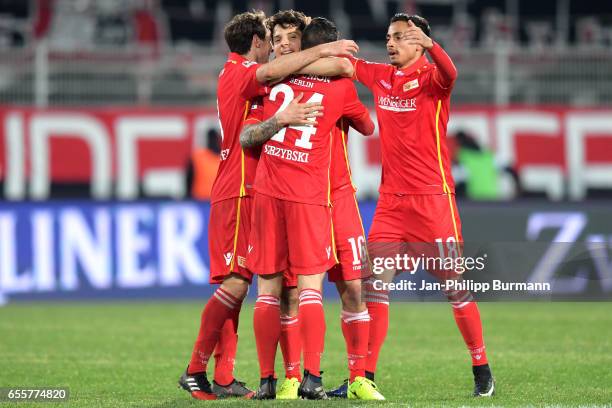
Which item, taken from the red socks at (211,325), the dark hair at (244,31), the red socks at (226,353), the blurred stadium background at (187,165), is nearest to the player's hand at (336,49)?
the dark hair at (244,31)

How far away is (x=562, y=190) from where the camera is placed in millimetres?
17547

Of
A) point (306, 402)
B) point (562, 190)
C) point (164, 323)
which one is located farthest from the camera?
point (562, 190)

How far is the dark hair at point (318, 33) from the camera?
7.34m

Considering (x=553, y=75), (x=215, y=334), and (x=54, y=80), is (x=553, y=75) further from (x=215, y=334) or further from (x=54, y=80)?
(x=215, y=334)

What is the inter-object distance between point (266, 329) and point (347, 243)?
28.8 inches

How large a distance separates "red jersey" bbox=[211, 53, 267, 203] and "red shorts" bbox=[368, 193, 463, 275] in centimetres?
92

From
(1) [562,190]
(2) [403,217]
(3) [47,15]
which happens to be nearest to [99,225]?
(3) [47,15]

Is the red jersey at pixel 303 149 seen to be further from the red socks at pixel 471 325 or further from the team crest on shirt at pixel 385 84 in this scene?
the red socks at pixel 471 325

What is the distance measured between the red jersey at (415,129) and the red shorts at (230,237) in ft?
3.21

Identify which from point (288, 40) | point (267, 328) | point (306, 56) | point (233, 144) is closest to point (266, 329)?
point (267, 328)

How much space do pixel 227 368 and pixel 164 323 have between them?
5.04 meters

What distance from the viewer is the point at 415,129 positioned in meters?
8.02

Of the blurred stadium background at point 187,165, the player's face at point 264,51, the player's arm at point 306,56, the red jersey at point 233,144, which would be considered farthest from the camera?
the blurred stadium background at point 187,165

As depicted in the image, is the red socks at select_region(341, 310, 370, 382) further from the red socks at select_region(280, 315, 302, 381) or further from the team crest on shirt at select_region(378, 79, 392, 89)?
the team crest on shirt at select_region(378, 79, 392, 89)
